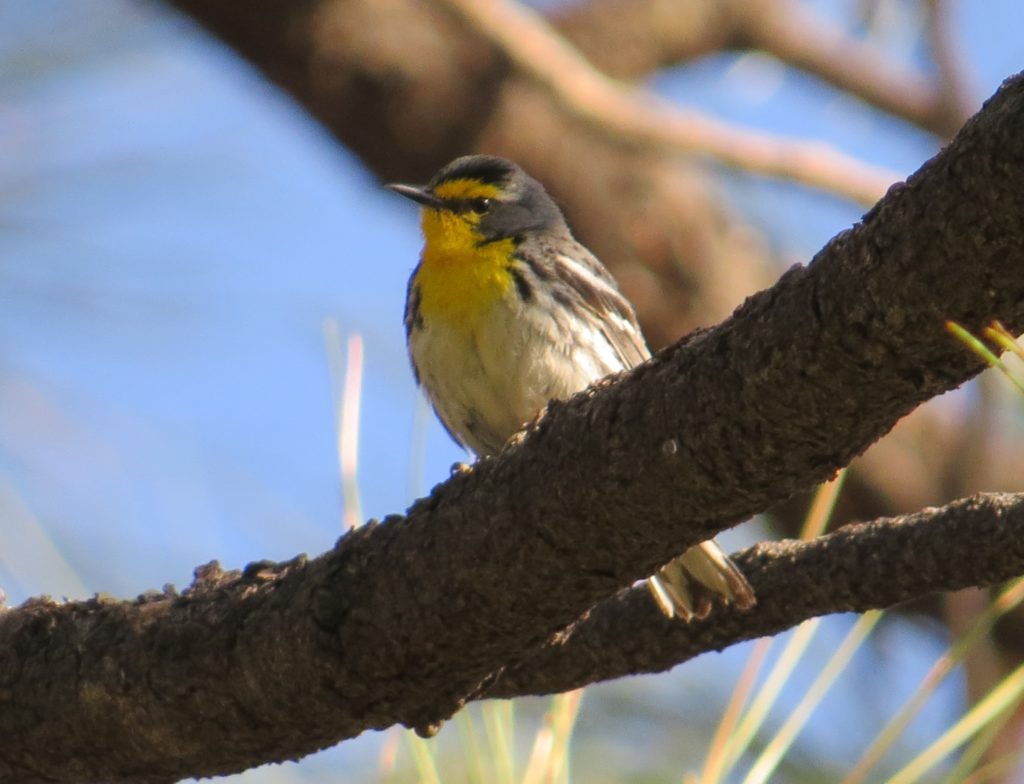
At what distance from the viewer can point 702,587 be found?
2.43 m

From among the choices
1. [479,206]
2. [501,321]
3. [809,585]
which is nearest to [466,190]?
[479,206]

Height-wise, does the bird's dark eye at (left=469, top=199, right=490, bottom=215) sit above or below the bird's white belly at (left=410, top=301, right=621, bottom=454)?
above

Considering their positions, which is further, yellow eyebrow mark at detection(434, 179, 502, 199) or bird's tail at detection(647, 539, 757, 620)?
yellow eyebrow mark at detection(434, 179, 502, 199)

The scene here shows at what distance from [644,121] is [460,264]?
3.08 feet

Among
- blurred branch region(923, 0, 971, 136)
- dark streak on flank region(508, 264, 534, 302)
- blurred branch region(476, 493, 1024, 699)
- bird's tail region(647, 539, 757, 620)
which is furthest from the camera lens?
blurred branch region(923, 0, 971, 136)

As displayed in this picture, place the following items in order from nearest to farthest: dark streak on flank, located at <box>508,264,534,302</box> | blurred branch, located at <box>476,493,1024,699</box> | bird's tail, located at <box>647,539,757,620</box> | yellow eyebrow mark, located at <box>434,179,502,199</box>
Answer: blurred branch, located at <box>476,493,1024,699</box> < bird's tail, located at <box>647,539,757,620</box> < dark streak on flank, located at <box>508,264,534,302</box> < yellow eyebrow mark, located at <box>434,179,502,199</box>

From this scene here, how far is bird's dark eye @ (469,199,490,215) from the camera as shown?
406 cm

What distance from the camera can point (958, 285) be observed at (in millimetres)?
1454

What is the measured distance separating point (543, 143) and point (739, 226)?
943 millimetres

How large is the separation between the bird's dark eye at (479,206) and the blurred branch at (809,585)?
5.82 feet

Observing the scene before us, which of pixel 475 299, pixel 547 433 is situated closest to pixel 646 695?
pixel 475 299

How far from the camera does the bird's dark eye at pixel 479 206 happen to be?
406cm

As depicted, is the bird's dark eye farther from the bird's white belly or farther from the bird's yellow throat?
the bird's white belly

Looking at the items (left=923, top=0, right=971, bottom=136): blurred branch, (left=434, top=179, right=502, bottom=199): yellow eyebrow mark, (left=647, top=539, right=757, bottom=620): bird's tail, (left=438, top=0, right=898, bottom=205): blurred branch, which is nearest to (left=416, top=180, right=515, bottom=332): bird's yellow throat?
(left=434, top=179, right=502, bottom=199): yellow eyebrow mark
